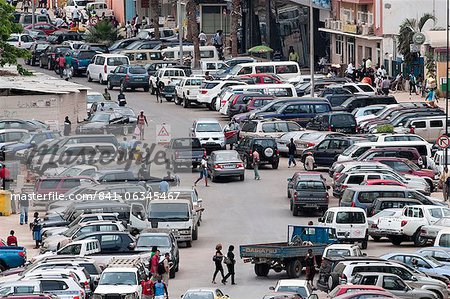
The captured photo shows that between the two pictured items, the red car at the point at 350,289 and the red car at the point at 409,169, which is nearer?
the red car at the point at 350,289

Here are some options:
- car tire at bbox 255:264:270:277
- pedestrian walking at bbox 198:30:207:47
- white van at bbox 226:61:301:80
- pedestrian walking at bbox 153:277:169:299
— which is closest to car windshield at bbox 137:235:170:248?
car tire at bbox 255:264:270:277

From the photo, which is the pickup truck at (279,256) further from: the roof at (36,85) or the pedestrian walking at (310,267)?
the roof at (36,85)

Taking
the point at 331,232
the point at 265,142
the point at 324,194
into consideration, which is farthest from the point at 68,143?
the point at 331,232

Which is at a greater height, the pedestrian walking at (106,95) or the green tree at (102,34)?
the green tree at (102,34)

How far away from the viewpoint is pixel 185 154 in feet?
193

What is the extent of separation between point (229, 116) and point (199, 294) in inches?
1474

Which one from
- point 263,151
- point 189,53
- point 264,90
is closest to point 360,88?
point 264,90

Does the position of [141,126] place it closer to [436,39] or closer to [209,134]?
[209,134]

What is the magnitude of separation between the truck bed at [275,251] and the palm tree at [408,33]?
40.4 meters

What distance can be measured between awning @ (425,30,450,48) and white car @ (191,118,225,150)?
17.3 metres

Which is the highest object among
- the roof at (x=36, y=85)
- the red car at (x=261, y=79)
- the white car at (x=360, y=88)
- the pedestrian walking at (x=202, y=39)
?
the pedestrian walking at (x=202, y=39)

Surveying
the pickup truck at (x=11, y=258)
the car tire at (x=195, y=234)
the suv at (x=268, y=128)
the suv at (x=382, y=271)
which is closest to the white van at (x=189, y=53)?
the suv at (x=268, y=128)

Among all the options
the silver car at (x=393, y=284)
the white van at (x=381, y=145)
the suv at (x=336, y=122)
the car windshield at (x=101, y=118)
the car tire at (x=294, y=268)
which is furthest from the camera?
the car windshield at (x=101, y=118)

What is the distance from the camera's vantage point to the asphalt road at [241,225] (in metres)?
40.2
